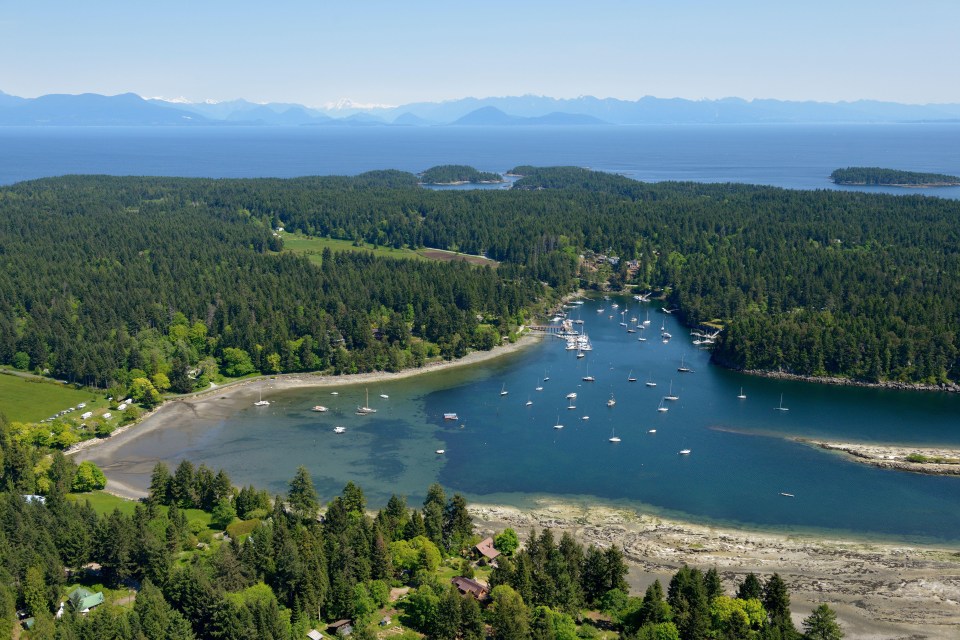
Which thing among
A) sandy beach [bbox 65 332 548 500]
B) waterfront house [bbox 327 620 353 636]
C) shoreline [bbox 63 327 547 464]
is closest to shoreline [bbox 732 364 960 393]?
shoreline [bbox 63 327 547 464]

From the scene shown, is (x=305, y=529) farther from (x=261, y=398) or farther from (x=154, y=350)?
(x=154, y=350)

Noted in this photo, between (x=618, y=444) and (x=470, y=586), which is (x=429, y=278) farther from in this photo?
(x=470, y=586)

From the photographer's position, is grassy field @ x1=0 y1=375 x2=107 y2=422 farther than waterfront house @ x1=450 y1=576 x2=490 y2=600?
Yes

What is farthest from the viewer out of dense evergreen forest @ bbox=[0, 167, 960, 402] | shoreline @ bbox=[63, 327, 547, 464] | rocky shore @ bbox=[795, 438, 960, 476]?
dense evergreen forest @ bbox=[0, 167, 960, 402]

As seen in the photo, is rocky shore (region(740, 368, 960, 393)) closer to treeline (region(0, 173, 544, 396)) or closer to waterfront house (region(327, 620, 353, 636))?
treeline (region(0, 173, 544, 396))

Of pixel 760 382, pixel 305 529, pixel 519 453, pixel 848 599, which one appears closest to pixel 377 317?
pixel 519 453

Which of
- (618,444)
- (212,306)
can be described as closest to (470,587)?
(618,444)
